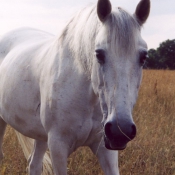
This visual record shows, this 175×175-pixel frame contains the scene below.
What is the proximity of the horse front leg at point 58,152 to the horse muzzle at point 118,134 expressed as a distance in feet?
2.10

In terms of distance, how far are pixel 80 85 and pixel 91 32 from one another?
1.33 ft

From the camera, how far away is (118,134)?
1834mm

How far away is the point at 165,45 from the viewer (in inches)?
1235

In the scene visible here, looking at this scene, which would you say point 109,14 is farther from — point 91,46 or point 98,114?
point 98,114

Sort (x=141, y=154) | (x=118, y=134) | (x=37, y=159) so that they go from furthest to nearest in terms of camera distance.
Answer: (x=141, y=154) → (x=37, y=159) → (x=118, y=134)

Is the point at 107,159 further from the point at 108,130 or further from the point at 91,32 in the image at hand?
the point at 91,32

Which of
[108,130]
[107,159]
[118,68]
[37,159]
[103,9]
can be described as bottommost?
[37,159]

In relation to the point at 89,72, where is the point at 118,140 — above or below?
below

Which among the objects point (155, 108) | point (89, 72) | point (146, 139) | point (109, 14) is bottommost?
point (155, 108)

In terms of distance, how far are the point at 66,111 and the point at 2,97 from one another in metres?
1.07

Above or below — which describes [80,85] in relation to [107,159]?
above

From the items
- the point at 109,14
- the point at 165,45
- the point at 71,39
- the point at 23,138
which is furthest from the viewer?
the point at 165,45

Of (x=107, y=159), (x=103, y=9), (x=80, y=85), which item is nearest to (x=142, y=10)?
(x=103, y=9)

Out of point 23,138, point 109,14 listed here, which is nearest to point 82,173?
point 23,138
